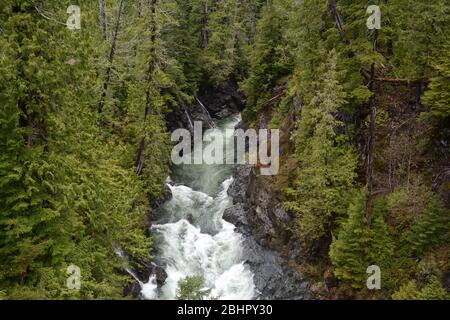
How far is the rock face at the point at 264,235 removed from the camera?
60.9 ft

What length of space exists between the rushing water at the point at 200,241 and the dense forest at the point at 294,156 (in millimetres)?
1405

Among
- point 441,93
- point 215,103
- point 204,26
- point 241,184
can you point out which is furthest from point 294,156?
point 204,26

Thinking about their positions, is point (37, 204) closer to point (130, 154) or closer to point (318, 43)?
point (130, 154)

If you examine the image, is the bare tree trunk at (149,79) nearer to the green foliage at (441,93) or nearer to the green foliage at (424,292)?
the green foliage at (441,93)

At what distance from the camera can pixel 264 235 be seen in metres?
22.0

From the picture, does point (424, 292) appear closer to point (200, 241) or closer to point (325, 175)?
point (325, 175)

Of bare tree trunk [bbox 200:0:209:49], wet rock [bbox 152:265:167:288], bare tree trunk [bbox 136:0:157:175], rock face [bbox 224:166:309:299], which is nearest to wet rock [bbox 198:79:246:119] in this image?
bare tree trunk [bbox 200:0:209:49]

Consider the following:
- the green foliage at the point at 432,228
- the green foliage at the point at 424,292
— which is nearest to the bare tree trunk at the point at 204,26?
the green foliage at the point at 432,228

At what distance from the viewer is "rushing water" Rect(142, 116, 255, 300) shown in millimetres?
19406

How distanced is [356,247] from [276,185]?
7.90 m

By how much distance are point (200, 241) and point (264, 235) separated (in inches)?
137

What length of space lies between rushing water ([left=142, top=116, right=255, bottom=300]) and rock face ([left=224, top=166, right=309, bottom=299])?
48cm

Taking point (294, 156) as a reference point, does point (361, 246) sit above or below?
below
